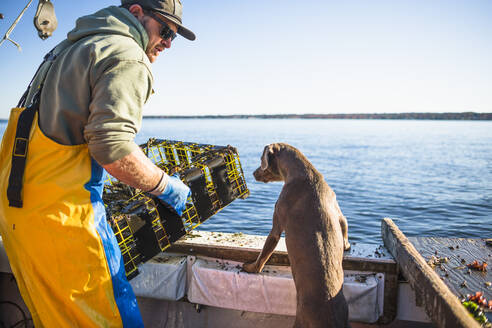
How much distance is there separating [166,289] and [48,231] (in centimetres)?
224

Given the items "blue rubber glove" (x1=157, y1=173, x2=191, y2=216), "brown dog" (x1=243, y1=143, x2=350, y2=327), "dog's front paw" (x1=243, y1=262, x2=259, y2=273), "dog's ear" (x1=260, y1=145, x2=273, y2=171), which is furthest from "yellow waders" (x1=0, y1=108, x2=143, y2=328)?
"dog's ear" (x1=260, y1=145, x2=273, y2=171)

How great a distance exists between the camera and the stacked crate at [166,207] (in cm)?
310

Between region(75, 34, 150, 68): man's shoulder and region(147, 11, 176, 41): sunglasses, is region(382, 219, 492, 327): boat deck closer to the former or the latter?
region(75, 34, 150, 68): man's shoulder

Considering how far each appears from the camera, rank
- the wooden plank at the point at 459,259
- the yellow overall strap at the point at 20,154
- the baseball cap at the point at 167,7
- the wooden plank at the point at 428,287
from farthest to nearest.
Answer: the wooden plank at the point at 459,259 < the baseball cap at the point at 167,7 < the wooden plank at the point at 428,287 < the yellow overall strap at the point at 20,154

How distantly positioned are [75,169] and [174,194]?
0.80 metres

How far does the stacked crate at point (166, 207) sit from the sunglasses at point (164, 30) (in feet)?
4.19

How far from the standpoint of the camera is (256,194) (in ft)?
55.7

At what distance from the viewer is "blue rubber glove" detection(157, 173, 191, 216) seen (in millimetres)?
2791

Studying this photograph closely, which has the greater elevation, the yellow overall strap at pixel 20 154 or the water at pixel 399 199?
the yellow overall strap at pixel 20 154

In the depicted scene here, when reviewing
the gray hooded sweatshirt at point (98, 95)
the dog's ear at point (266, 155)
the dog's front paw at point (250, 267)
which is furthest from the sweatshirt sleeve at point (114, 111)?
the dog's ear at point (266, 155)

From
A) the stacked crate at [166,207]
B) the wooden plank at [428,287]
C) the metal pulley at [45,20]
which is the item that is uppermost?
the metal pulley at [45,20]

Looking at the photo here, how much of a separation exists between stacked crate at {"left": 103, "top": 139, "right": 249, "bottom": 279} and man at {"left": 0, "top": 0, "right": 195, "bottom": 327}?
0.65 m

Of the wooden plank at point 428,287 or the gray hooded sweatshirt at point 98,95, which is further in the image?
the wooden plank at point 428,287

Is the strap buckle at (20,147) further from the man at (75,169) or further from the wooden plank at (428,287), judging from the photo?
the wooden plank at (428,287)
